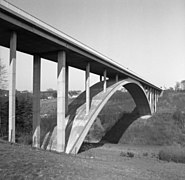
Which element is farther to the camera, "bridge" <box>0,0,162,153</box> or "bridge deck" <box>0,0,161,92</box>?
"bridge" <box>0,0,162,153</box>

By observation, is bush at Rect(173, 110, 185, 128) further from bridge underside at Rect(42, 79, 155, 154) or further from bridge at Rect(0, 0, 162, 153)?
bridge at Rect(0, 0, 162, 153)

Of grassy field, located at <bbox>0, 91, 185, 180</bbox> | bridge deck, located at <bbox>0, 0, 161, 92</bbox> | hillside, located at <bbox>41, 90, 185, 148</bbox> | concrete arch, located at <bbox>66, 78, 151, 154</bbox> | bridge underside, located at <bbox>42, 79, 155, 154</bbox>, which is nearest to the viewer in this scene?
grassy field, located at <bbox>0, 91, 185, 180</bbox>

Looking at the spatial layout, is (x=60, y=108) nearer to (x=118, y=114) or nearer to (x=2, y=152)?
(x=2, y=152)

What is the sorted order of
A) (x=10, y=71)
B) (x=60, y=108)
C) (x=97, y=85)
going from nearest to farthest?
(x=10, y=71) < (x=60, y=108) < (x=97, y=85)

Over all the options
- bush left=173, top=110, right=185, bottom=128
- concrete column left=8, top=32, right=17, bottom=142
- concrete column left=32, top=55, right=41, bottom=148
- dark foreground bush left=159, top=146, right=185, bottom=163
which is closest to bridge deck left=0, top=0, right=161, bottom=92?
concrete column left=8, top=32, right=17, bottom=142

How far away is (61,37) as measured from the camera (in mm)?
14938

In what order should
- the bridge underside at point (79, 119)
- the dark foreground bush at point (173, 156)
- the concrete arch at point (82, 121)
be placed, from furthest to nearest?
1. the dark foreground bush at point (173, 156)
2. the concrete arch at point (82, 121)
3. the bridge underside at point (79, 119)

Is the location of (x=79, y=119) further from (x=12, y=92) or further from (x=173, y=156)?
(x=173, y=156)

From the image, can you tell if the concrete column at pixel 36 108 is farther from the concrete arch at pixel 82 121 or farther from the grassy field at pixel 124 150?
the grassy field at pixel 124 150

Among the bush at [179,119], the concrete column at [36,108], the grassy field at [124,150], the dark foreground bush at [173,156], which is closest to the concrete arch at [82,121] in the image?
the grassy field at [124,150]

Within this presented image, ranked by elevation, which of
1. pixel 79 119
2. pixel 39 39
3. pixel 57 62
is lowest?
pixel 79 119

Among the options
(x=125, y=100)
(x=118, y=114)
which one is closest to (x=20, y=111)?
(x=118, y=114)

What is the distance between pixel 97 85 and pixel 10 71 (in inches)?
642

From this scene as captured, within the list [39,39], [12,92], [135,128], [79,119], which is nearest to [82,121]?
[79,119]
